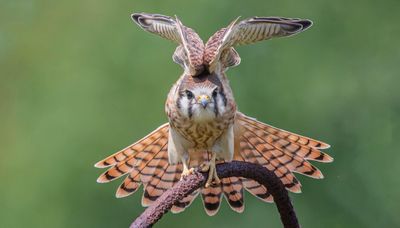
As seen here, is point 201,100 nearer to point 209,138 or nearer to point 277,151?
point 209,138

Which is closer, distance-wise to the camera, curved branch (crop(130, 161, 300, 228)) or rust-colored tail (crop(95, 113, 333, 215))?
curved branch (crop(130, 161, 300, 228))

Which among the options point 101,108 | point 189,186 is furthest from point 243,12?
point 189,186

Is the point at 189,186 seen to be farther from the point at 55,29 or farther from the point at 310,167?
the point at 55,29

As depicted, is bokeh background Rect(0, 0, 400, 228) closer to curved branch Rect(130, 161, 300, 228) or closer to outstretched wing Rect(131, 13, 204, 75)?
outstretched wing Rect(131, 13, 204, 75)

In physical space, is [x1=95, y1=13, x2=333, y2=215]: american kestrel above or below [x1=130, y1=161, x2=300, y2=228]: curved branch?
above

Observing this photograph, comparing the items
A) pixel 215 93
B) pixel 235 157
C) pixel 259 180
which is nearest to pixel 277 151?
pixel 235 157

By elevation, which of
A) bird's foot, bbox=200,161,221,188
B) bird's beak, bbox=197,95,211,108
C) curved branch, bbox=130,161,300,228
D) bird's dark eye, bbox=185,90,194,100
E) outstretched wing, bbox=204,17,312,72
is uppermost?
outstretched wing, bbox=204,17,312,72

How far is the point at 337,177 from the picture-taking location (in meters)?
5.95

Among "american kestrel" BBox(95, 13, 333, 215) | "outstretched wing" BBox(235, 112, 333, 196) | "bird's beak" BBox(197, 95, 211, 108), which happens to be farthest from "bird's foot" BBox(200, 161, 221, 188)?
"outstretched wing" BBox(235, 112, 333, 196)

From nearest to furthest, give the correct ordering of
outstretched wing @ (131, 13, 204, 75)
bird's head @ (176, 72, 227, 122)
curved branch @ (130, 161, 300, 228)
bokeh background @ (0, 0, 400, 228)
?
curved branch @ (130, 161, 300, 228)
outstretched wing @ (131, 13, 204, 75)
bird's head @ (176, 72, 227, 122)
bokeh background @ (0, 0, 400, 228)

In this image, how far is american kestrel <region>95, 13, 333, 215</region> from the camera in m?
4.02

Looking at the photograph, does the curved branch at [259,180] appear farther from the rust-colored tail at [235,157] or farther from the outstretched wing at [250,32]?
the rust-colored tail at [235,157]

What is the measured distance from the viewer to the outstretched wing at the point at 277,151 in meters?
4.41

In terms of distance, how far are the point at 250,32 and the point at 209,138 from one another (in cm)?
56
